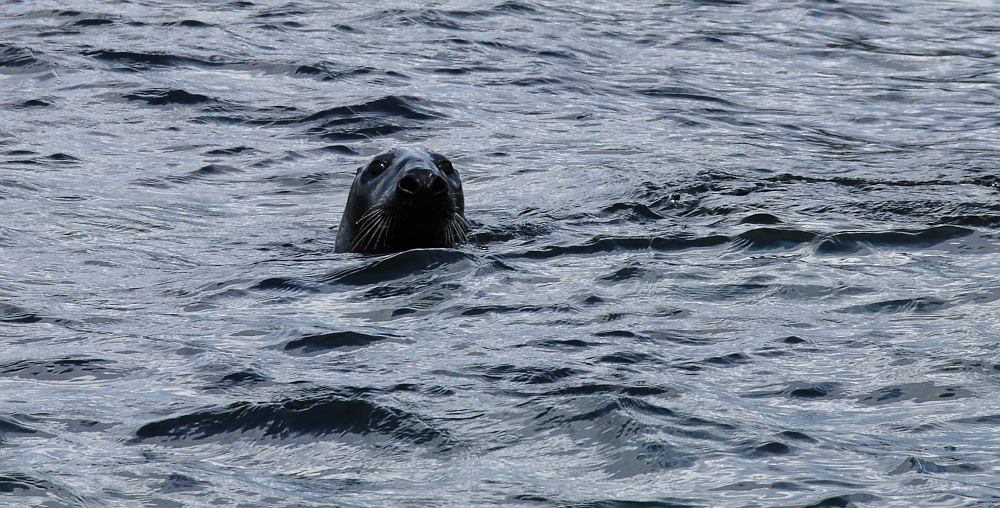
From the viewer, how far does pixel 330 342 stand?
22.1 ft

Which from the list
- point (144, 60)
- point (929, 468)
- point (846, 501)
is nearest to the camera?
point (846, 501)

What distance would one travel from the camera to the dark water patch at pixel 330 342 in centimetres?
661

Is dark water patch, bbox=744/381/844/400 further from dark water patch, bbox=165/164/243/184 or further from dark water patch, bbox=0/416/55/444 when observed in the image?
dark water patch, bbox=165/164/243/184

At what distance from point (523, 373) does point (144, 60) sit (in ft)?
33.7

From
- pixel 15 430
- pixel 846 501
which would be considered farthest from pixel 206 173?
pixel 846 501

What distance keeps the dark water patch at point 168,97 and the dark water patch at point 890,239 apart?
6954 mm

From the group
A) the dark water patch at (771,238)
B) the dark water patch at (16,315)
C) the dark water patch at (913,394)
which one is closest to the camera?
the dark water patch at (913,394)

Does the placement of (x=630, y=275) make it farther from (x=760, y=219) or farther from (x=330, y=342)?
(x=330, y=342)

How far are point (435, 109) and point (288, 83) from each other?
1.75 m

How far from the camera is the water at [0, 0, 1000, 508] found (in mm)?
5191

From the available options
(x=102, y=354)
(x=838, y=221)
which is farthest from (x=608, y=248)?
(x=102, y=354)

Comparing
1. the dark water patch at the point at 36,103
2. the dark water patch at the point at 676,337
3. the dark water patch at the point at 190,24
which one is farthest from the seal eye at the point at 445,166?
the dark water patch at the point at 190,24

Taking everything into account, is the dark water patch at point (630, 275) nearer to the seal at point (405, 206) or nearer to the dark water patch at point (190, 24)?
the seal at point (405, 206)

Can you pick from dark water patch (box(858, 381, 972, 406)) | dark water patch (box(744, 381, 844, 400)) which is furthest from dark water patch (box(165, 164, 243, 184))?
dark water patch (box(858, 381, 972, 406))
